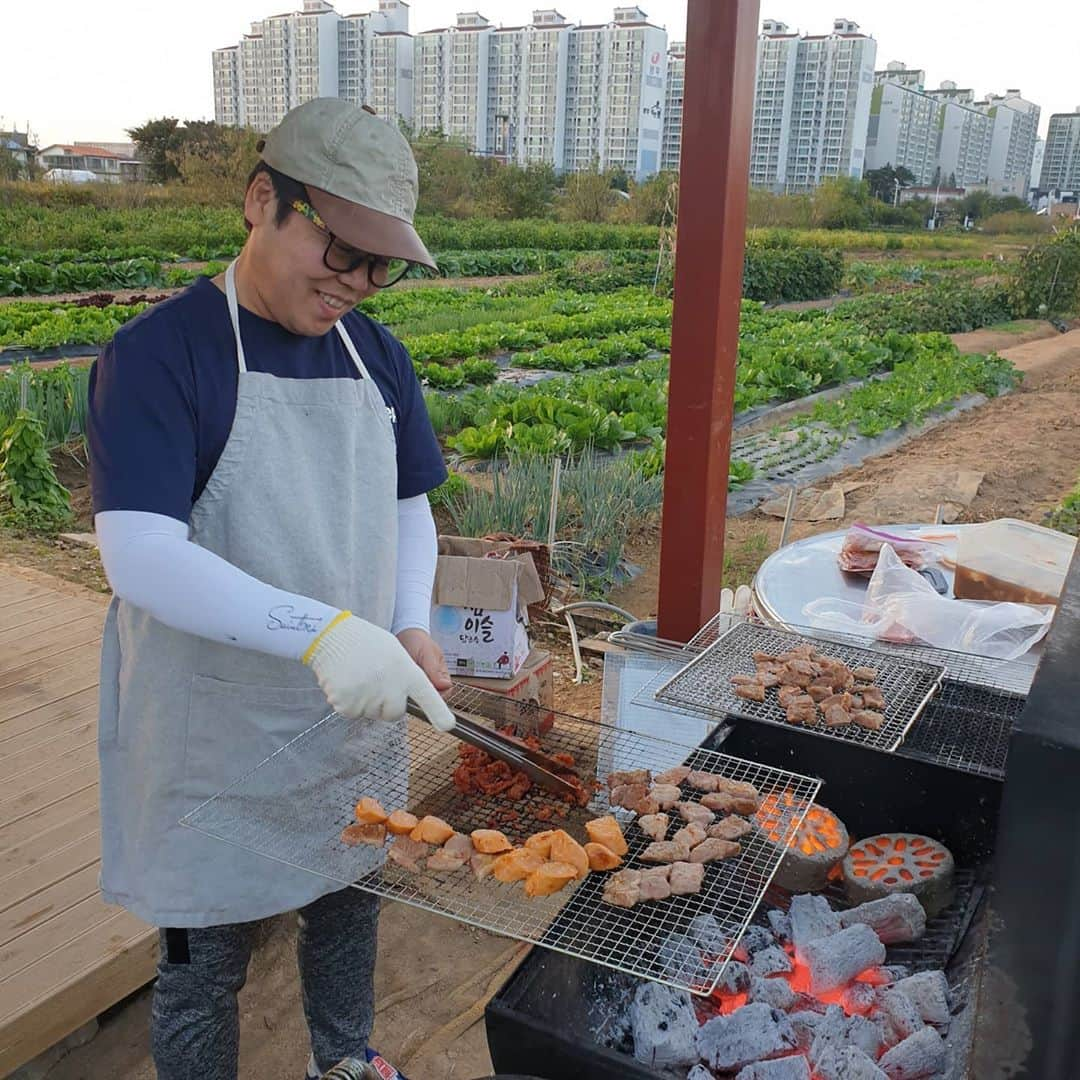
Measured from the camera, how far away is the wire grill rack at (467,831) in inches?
58.4

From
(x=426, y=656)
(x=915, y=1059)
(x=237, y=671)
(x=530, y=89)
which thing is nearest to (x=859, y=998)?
(x=915, y=1059)

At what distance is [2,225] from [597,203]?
2056 cm

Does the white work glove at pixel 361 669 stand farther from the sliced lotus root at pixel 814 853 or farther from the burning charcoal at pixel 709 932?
the sliced lotus root at pixel 814 853

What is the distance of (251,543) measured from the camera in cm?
171

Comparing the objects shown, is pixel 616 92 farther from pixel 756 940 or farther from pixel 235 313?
pixel 756 940

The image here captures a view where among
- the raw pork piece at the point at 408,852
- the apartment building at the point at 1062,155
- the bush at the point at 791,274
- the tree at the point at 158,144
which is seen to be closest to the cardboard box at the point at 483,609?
the raw pork piece at the point at 408,852

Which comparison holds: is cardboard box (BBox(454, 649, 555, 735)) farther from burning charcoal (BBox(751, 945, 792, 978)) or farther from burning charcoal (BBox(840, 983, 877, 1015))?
burning charcoal (BBox(840, 983, 877, 1015))

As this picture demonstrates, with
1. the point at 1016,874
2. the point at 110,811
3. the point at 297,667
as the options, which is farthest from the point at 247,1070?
the point at 1016,874

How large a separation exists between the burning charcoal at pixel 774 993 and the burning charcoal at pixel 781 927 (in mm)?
166

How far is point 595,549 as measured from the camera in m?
5.71

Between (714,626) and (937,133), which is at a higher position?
(937,133)

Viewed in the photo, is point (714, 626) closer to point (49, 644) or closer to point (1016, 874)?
point (1016, 874)

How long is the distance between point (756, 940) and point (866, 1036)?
30 centimetres

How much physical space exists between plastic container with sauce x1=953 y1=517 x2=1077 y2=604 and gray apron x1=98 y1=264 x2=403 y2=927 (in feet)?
6.30
